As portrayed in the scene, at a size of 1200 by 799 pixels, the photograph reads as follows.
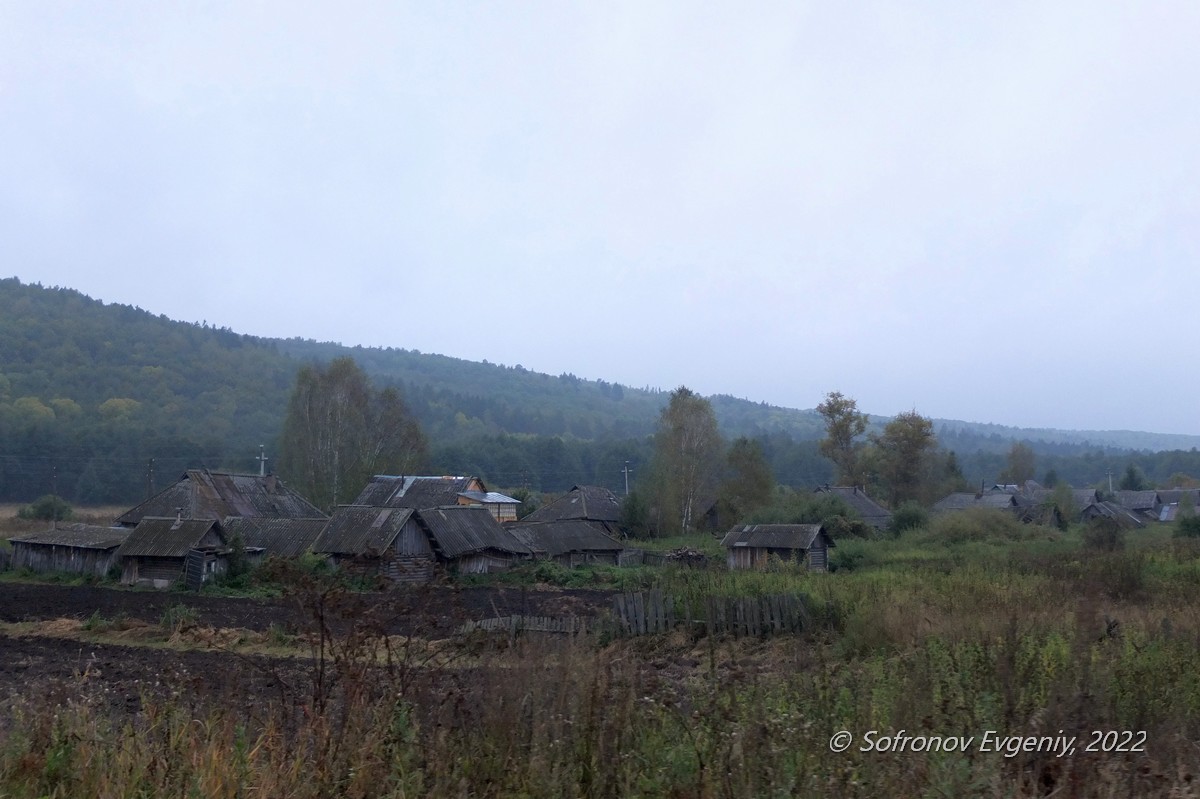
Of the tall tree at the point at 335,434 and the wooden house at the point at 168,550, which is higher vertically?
the tall tree at the point at 335,434

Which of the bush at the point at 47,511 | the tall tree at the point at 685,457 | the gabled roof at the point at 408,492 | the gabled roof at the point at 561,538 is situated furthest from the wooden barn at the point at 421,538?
the bush at the point at 47,511

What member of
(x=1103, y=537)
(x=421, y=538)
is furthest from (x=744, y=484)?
(x=421, y=538)

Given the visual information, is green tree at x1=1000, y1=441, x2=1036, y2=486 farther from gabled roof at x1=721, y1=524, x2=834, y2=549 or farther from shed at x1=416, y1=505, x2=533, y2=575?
shed at x1=416, y1=505, x2=533, y2=575

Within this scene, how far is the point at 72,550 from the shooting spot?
3647 centimetres

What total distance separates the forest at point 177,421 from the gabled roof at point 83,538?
1776 cm

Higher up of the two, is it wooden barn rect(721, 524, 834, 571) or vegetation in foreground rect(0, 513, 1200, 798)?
vegetation in foreground rect(0, 513, 1200, 798)

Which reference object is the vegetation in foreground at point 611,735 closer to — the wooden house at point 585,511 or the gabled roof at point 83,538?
the gabled roof at point 83,538

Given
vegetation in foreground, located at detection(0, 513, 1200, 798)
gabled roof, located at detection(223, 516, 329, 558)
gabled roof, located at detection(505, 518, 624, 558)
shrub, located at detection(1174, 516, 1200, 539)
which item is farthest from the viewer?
gabled roof, located at detection(505, 518, 624, 558)

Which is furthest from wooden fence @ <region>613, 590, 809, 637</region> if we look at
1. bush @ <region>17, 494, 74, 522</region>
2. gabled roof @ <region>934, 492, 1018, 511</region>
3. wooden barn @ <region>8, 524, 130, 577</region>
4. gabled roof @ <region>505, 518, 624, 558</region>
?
bush @ <region>17, 494, 74, 522</region>

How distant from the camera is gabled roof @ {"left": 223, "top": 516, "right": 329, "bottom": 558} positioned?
1449 inches

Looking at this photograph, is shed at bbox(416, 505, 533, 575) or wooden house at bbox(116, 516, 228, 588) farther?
shed at bbox(416, 505, 533, 575)

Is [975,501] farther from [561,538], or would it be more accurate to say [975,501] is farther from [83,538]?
[83,538]

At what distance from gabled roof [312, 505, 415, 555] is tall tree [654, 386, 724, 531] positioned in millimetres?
25553

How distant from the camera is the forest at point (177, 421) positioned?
7625 centimetres
